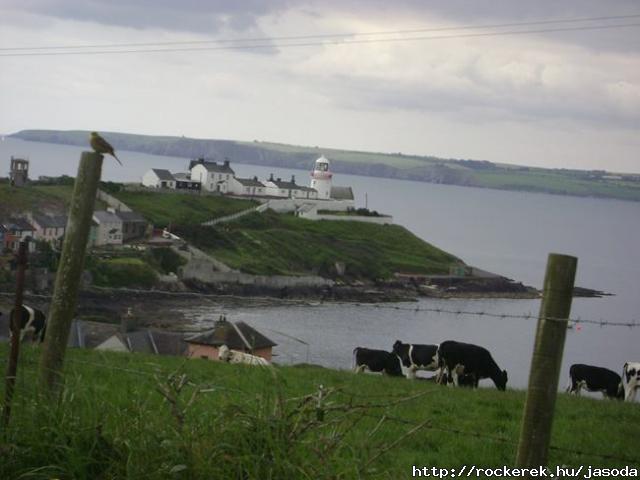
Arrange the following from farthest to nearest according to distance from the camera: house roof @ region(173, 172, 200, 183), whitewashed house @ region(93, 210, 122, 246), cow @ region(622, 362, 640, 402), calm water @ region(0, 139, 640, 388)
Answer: house roof @ region(173, 172, 200, 183)
whitewashed house @ region(93, 210, 122, 246)
calm water @ region(0, 139, 640, 388)
cow @ region(622, 362, 640, 402)

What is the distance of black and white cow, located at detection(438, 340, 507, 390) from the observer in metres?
13.9

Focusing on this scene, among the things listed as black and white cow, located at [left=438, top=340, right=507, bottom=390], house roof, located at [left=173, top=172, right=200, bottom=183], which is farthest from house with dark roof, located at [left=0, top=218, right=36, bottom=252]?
black and white cow, located at [left=438, top=340, right=507, bottom=390]

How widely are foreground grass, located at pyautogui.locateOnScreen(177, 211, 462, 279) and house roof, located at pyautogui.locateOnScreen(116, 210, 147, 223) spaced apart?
358 cm

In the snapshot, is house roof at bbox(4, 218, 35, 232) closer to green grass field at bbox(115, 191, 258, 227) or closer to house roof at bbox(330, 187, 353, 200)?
green grass field at bbox(115, 191, 258, 227)

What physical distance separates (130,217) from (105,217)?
386 cm

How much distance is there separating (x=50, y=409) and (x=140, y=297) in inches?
2237

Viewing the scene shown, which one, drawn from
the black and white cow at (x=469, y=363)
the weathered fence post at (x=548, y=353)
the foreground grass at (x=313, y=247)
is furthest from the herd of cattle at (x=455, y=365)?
the foreground grass at (x=313, y=247)

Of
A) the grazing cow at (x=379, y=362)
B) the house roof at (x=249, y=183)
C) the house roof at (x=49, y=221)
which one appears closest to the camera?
the grazing cow at (x=379, y=362)

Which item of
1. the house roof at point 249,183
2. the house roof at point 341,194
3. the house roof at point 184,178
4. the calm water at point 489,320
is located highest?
the house roof at point 341,194

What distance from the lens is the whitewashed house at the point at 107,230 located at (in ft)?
237

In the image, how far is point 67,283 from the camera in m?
5.65

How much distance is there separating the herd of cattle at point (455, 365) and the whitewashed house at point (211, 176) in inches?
3491

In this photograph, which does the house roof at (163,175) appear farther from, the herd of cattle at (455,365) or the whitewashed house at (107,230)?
the herd of cattle at (455,365)

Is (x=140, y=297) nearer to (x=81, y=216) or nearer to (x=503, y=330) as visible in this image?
(x=503, y=330)
